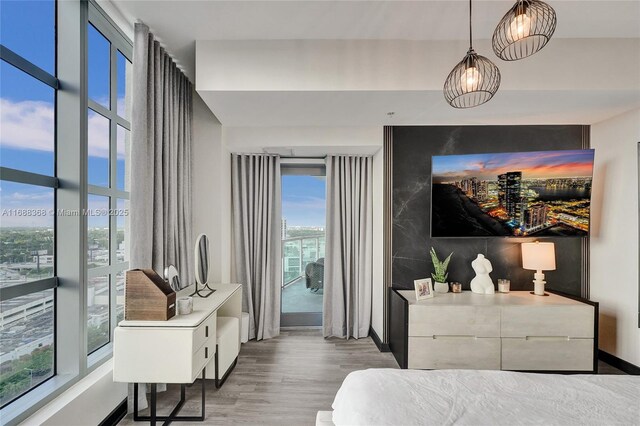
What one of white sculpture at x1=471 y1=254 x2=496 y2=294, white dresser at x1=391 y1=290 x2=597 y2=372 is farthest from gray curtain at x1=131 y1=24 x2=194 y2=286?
white sculpture at x1=471 y1=254 x2=496 y2=294

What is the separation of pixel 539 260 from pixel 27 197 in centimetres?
389

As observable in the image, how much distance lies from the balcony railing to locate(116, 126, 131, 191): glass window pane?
1905mm

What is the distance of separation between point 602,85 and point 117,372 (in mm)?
3699

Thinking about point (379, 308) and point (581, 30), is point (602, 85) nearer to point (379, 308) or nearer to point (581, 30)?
point (581, 30)

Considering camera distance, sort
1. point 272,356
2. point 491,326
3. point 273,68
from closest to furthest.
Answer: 1. point 273,68
2. point 491,326
3. point 272,356

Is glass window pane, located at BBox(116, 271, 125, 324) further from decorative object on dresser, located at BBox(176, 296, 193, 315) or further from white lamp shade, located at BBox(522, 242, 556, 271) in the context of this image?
white lamp shade, located at BBox(522, 242, 556, 271)

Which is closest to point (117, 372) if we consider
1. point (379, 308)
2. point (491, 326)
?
point (379, 308)

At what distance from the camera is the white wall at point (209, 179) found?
311 cm

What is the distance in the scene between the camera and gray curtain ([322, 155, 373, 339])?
3.61 m

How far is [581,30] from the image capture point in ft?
6.91

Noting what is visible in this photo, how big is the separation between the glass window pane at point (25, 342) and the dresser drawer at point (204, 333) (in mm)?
831

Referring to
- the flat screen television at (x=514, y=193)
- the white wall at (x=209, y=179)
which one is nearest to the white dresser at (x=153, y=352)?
the white wall at (x=209, y=179)

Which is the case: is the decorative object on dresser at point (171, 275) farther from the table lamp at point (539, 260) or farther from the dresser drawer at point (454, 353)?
the table lamp at point (539, 260)

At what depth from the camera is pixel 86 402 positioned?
178 cm
